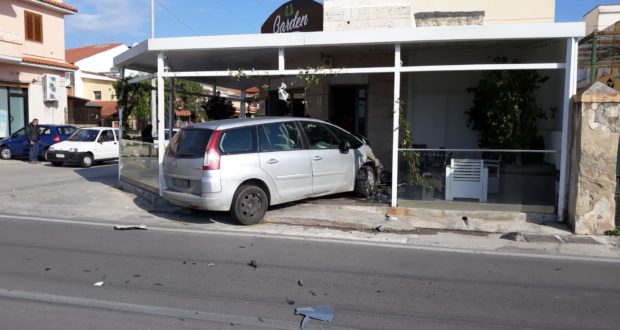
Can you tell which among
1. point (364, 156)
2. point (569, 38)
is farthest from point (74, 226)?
point (569, 38)

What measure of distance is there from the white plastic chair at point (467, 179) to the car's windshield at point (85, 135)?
15.0 meters

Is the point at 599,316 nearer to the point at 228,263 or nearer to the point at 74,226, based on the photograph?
the point at 228,263

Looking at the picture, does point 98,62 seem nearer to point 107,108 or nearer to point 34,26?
point 107,108

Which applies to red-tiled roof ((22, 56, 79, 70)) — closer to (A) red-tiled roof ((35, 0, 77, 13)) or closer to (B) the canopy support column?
(A) red-tiled roof ((35, 0, 77, 13))

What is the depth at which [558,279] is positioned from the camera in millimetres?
6035

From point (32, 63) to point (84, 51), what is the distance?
1169 inches

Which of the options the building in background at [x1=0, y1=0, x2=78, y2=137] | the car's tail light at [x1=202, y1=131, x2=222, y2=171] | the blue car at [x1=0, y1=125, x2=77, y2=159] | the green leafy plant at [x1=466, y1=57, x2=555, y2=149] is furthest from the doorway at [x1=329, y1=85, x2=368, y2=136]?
the building in background at [x1=0, y1=0, x2=78, y2=137]

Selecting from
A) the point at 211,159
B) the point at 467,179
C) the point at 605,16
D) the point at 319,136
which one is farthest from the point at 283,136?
the point at 605,16

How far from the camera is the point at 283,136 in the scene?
9.38 metres

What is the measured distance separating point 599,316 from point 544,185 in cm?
465

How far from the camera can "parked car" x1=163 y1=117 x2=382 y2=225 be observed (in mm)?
8523

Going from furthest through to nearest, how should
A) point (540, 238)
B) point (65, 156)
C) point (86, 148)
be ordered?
1. point (86, 148)
2. point (65, 156)
3. point (540, 238)

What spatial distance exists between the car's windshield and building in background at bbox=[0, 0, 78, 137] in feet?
22.2

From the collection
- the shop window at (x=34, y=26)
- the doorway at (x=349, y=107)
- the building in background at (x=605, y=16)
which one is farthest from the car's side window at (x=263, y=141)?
the shop window at (x=34, y=26)
